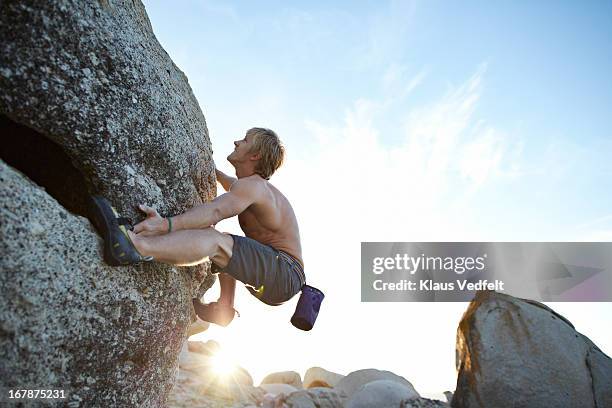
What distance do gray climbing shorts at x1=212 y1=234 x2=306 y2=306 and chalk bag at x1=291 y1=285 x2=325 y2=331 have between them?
115mm

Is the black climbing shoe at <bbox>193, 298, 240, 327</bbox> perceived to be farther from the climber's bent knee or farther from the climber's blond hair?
the climber's blond hair

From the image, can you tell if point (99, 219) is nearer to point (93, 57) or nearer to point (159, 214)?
point (159, 214)

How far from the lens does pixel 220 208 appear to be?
5027mm

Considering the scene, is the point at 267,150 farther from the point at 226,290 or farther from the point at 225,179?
the point at 226,290

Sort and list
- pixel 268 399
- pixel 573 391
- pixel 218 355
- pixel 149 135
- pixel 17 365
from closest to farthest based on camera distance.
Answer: pixel 17 365 < pixel 149 135 < pixel 573 391 < pixel 268 399 < pixel 218 355

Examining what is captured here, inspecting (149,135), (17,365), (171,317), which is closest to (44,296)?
(17,365)

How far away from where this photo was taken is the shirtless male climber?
438 centimetres

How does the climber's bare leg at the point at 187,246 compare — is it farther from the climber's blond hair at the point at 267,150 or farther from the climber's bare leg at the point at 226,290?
the climber's bare leg at the point at 226,290

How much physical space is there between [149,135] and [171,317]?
1.85m

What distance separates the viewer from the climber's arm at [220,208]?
477 cm

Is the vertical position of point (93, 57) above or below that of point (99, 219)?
above

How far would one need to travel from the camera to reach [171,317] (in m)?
5.14

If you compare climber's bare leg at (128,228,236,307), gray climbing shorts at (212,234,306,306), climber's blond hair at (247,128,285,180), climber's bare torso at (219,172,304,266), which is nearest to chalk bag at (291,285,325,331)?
gray climbing shorts at (212,234,306,306)

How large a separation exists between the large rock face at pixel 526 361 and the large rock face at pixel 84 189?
8655 mm
